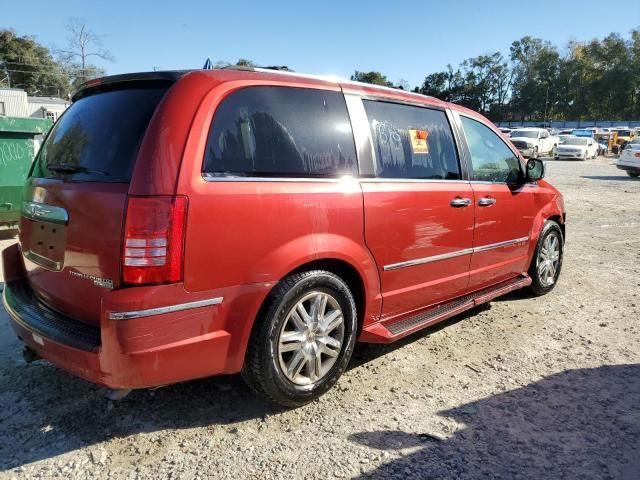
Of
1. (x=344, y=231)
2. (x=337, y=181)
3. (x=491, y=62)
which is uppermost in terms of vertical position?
(x=491, y=62)

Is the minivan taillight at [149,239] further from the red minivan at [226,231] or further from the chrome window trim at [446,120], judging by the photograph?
the chrome window trim at [446,120]

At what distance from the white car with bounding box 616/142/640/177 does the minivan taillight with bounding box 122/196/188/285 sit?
2255 centimetres

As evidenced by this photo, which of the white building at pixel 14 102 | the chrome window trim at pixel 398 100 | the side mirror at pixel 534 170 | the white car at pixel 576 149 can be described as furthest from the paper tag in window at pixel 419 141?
the white building at pixel 14 102

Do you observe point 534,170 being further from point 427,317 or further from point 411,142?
point 427,317

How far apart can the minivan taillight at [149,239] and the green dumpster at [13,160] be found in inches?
215

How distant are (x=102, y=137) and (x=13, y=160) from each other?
5.25m

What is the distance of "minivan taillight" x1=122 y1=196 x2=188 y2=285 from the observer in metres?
2.29

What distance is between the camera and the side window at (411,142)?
334 centimetres

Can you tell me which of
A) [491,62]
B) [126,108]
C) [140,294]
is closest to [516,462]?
[140,294]

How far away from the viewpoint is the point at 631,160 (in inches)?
805

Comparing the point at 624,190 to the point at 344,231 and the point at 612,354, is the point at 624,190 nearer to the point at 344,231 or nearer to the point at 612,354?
the point at 612,354

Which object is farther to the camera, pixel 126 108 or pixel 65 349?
pixel 126 108

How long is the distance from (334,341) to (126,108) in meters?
1.75

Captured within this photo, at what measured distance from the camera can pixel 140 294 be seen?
2.27 m
